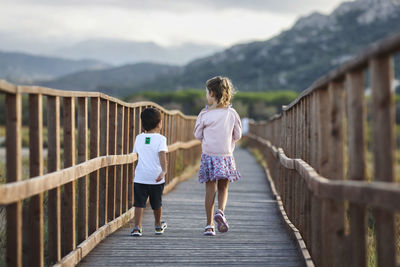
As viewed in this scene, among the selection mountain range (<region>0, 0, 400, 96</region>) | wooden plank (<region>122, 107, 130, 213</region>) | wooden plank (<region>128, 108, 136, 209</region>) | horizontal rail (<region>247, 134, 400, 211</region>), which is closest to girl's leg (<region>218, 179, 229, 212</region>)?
wooden plank (<region>122, 107, 130, 213</region>)

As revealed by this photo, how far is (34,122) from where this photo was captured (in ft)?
13.3

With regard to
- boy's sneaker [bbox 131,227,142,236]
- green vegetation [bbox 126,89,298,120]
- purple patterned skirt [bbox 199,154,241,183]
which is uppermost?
green vegetation [bbox 126,89,298,120]

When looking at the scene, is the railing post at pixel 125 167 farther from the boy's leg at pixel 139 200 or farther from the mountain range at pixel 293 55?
the mountain range at pixel 293 55

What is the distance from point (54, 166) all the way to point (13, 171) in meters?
0.79

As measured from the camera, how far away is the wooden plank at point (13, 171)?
363cm

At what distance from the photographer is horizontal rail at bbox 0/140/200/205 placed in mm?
3451

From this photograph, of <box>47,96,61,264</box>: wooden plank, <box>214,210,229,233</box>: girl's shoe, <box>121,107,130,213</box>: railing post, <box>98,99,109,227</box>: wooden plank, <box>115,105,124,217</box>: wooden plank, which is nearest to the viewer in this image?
<box>47,96,61,264</box>: wooden plank

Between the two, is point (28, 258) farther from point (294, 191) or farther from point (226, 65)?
point (226, 65)

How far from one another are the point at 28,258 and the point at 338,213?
1964 mm

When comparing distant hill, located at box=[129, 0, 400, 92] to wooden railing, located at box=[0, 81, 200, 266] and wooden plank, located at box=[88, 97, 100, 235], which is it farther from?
wooden plank, located at box=[88, 97, 100, 235]

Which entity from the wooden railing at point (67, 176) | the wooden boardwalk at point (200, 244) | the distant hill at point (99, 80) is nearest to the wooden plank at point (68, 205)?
the wooden railing at point (67, 176)

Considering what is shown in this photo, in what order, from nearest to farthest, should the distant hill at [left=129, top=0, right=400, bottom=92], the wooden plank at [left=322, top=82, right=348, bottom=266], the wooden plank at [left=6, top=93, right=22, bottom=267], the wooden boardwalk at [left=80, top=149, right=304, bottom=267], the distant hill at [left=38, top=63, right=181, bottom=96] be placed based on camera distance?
the wooden plank at [left=6, top=93, right=22, bottom=267]
the wooden plank at [left=322, top=82, right=348, bottom=266]
the wooden boardwalk at [left=80, top=149, right=304, bottom=267]
the distant hill at [left=129, top=0, right=400, bottom=92]
the distant hill at [left=38, top=63, right=181, bottom=96]

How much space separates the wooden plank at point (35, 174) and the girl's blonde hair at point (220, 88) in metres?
2.53

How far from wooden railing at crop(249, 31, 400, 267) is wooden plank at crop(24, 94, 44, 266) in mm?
1801
